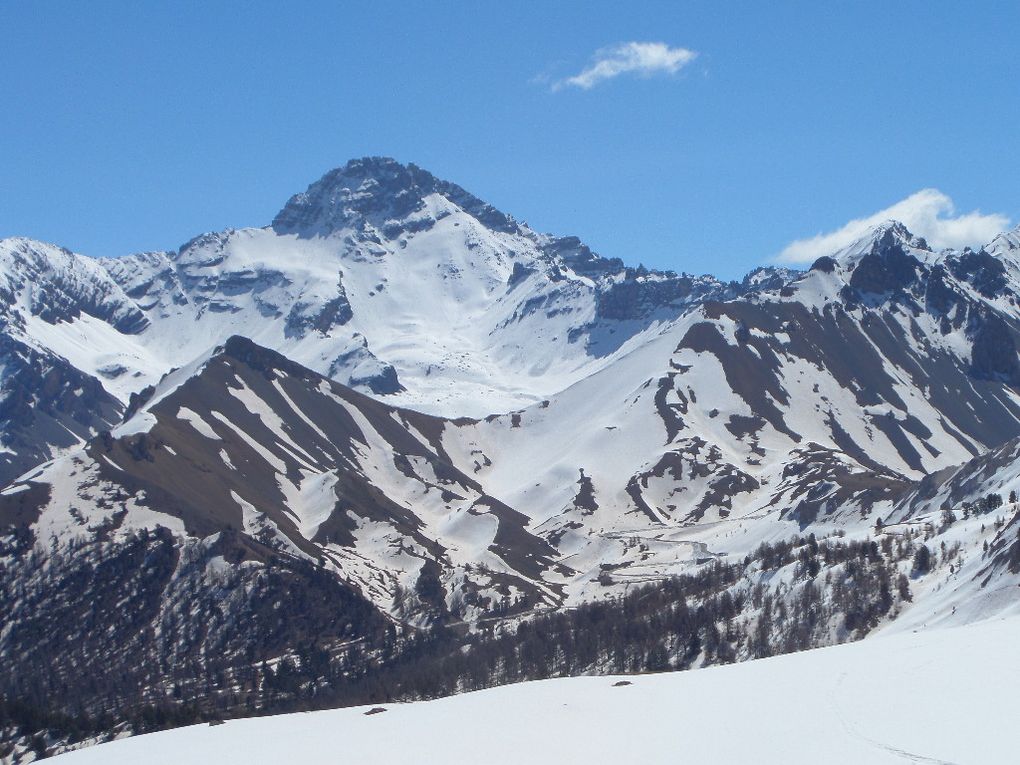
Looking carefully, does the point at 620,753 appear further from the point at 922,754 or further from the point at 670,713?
the point at 922,754

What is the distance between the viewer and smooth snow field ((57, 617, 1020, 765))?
6203 centimetres

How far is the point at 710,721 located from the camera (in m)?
71.1

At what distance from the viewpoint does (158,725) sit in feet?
600

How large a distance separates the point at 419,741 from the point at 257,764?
8.76 m

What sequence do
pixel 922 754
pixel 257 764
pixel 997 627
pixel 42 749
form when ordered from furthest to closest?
1. pixel 42 749
2. pixel 997 627
3. pixel 257 764
4. pixel 922 754

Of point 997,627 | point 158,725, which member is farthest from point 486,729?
point 158,725

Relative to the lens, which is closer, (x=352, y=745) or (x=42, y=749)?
(x=352, y=745)

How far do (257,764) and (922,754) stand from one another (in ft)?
115

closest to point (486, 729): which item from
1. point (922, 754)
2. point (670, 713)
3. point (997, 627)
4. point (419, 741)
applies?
point (419, 741)

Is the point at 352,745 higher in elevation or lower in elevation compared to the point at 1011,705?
higher

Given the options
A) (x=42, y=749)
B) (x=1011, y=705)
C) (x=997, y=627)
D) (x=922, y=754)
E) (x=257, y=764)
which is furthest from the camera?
(x=42, y=749)

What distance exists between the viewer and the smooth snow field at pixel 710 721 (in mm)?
62031

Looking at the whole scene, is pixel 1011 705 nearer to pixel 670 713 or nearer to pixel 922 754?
pixel 922 754

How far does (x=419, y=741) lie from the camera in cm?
7450
